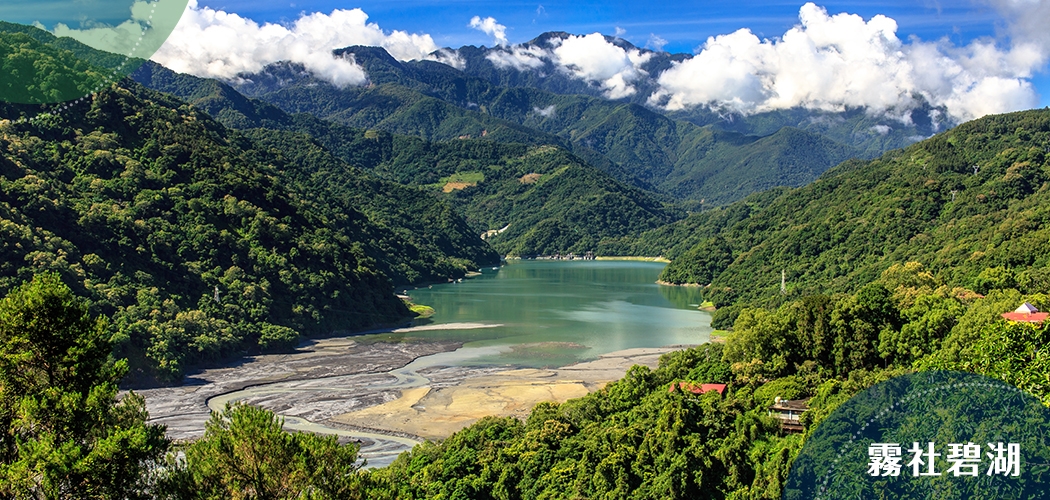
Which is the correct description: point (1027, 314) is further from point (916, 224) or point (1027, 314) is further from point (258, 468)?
point (916, 224)

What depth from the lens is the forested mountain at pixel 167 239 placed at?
6116 centimetres

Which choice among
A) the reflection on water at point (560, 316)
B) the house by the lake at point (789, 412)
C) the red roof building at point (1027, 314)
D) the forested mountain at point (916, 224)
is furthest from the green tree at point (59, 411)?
the forested mountain at point (916, 224)

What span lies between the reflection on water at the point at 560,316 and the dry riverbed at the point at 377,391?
380 cm

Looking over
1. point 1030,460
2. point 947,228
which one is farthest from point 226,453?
point 947,228

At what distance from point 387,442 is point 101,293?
3075cm

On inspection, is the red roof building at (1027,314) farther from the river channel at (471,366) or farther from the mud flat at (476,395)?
the river channel at (471,366)

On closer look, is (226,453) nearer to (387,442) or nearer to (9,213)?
(387,442)

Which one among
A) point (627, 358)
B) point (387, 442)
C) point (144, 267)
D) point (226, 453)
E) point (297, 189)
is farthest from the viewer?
point (297, 189)

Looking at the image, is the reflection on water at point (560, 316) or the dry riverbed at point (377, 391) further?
the reflection on water at point (560, 316)

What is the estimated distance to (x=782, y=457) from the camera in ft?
87.4
